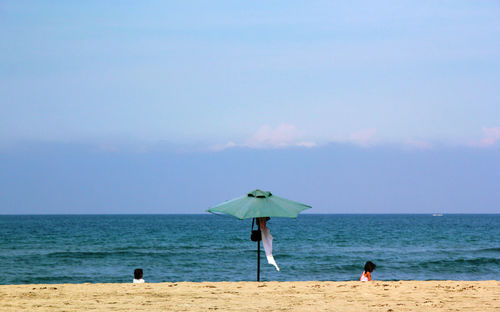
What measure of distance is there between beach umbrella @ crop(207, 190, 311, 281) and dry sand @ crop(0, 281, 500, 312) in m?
1.43

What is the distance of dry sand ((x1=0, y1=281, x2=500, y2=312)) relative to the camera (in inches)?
371

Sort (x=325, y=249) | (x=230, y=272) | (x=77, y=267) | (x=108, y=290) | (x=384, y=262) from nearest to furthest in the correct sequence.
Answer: (x=108, y=290), (x=230, y=272), (x=77, y=267), (x=384, y=262), (x=325, y=249)

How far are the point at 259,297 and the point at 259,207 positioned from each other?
2.45m

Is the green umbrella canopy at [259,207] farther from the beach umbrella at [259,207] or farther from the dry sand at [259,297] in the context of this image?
the dry sand at [259,297]

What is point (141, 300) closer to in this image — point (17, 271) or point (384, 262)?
point (17, 271)

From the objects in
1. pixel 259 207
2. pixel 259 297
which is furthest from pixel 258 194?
pixel 259 297

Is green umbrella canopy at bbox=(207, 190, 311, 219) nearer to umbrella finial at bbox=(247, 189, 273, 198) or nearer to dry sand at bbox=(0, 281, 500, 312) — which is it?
umbrella finial at bbox=(247, 189, 273, 198)

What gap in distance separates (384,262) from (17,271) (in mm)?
18759

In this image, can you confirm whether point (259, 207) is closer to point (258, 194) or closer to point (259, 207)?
point (259, 207)

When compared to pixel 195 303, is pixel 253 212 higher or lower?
higher

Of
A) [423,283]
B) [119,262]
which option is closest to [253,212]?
[423,283]

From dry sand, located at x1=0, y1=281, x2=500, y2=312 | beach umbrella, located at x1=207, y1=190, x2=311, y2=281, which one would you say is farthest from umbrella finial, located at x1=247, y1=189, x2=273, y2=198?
dry sand, located at x1=0, y1=281, x2=500, y2=312

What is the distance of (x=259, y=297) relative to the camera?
1045cm

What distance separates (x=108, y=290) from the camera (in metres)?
11.4
